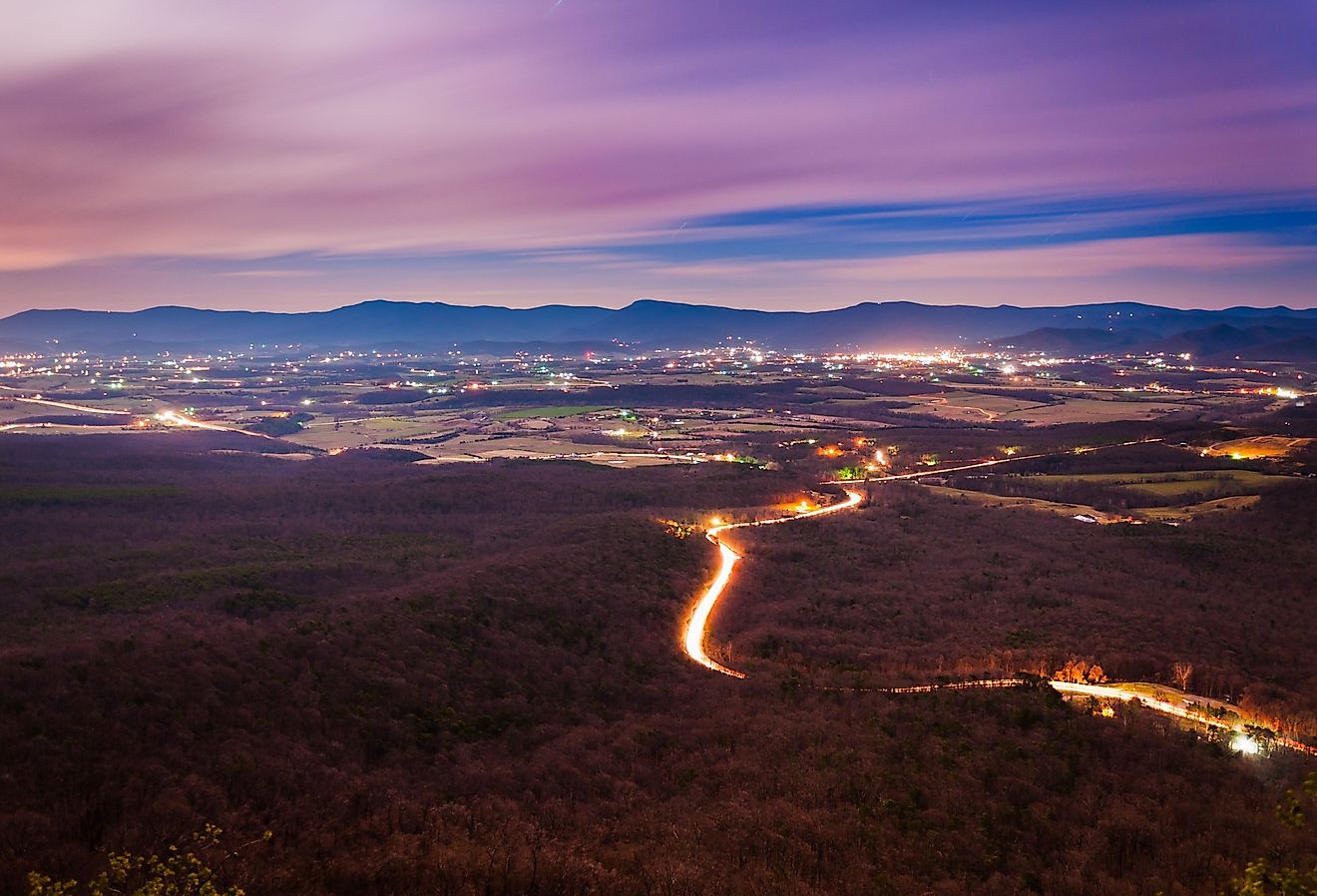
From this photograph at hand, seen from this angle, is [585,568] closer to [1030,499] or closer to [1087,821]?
[1087,821]

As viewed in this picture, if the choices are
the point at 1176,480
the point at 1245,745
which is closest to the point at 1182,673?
the point at 1245,745

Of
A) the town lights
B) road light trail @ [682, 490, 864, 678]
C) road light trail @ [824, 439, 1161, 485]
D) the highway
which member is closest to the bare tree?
the highway

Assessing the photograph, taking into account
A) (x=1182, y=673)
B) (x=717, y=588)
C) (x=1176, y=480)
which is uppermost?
(x=1176, y=480)

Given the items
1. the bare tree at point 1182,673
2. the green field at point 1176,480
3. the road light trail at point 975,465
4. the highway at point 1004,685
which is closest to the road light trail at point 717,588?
the highway at point 1004,685

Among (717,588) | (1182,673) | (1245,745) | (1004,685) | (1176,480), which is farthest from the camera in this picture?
(1176,480)

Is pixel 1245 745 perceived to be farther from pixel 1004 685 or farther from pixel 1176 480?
pixel 1176 480

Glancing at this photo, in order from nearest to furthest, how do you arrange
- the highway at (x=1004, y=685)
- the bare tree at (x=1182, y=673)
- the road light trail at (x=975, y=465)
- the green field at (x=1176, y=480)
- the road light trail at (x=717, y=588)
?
1. the highway at (x=1004, y=685)
2. the bare tree at (x=1182, y=673)
3. the road light trail at (x=717, y=588)
4. the green field at (x=1176, y=480)
5. the road light trail at (x=975, y=465)

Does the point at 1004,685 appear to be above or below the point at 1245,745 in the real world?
below

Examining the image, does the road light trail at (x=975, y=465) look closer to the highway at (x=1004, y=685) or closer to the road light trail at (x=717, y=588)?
the road light trail at (x=717, y=588)

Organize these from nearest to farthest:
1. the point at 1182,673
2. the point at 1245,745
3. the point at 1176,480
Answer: the point at 1245,745
the point at 1182,673
the point at 1176,480
